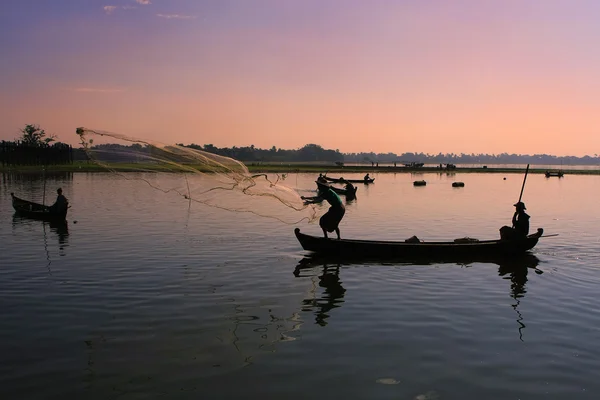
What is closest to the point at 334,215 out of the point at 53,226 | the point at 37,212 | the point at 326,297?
the point at 326,297

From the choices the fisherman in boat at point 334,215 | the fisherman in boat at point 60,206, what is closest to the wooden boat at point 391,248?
the fisherman in boat at point 334,215

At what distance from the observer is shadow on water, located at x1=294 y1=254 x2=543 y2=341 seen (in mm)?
12906

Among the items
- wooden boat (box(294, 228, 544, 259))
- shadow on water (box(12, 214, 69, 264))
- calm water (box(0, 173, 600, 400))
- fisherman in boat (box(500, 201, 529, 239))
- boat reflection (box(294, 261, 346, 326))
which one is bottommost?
boat reflection (box(294, 261, 346, 326))

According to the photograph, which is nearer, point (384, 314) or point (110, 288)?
point (384, 314)

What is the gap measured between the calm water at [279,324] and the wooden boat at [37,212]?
4.91 meters

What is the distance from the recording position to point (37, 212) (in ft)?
95.4

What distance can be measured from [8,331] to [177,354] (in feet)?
13.0

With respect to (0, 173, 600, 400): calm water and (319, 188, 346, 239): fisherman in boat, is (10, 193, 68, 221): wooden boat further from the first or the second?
(319, 188, 346, 239): fisherman in boat

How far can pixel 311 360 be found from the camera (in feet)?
30.4

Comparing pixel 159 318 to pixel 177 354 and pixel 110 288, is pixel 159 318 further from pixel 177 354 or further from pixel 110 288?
pixel 110 288

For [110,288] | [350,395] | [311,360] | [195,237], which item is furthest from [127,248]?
[350,395]

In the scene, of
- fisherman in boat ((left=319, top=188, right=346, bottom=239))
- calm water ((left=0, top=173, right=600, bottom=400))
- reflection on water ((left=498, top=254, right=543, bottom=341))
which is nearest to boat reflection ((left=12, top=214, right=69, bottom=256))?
calm water ((left=0, top=173, right=600, bottom=400))

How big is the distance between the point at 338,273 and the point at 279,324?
611cm

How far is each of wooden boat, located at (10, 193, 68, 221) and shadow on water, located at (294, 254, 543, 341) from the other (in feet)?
53.1
